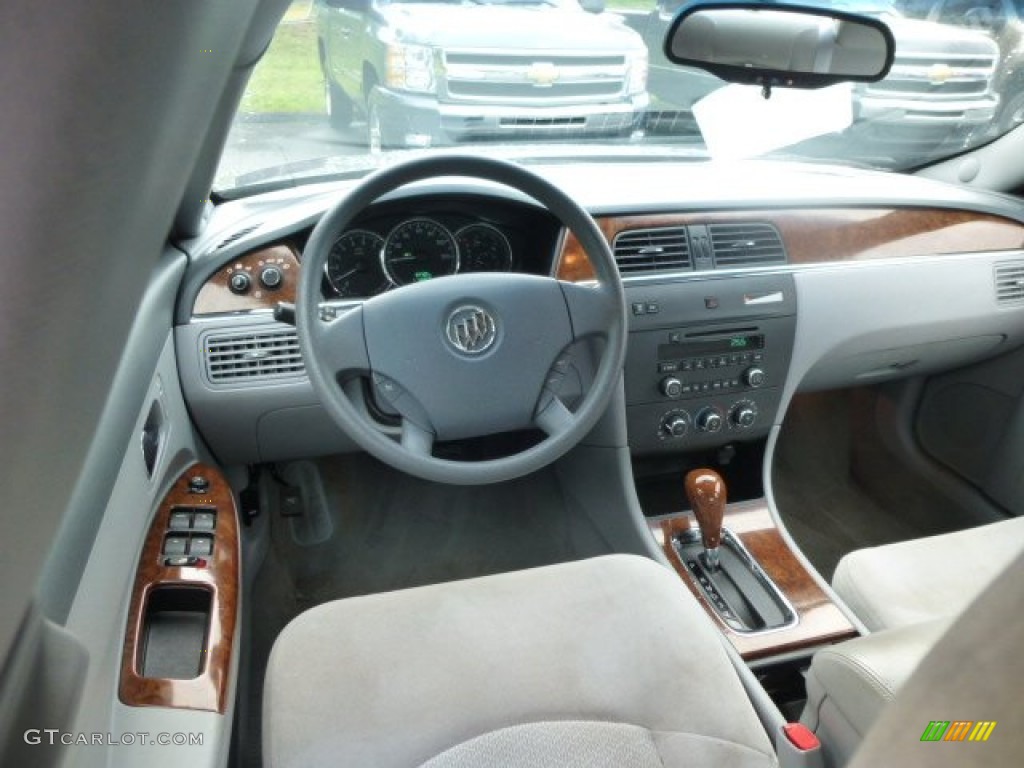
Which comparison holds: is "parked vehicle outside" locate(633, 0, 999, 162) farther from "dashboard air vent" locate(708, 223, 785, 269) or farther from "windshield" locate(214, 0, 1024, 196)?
"dashboard air vent" locate(708, 223, 785, 269)

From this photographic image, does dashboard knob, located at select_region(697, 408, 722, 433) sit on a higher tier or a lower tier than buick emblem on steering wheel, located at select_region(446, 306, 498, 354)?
lower

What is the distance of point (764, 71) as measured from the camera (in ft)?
6.09

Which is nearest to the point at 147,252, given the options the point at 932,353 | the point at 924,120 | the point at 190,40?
the point at 190,40

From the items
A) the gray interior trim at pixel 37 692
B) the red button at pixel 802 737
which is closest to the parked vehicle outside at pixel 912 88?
the red button at pixel 802 737

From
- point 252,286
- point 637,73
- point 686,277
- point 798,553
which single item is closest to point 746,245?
point 686,277

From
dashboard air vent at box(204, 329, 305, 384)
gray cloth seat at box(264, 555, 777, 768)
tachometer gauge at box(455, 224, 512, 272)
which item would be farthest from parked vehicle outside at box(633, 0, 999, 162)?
gray cloth seat at box(264, 555, 777, 768)

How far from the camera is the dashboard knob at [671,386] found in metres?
2.22

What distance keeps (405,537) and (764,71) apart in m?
1.59

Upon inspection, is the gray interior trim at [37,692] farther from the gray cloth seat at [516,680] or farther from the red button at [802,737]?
the red button at [802,737]

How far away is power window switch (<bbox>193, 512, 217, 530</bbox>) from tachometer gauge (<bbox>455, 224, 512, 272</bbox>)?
813 millimetres

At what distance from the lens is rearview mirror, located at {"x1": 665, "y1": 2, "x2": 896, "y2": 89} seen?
182cm

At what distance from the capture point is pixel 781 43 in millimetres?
1830

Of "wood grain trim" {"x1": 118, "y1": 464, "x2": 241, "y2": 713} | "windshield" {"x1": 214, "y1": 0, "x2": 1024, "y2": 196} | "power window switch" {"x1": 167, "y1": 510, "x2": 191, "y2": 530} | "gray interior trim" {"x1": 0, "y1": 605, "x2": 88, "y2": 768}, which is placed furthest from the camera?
"windshield" {"x1": 214, "y1": 0, "x2": 1024, "y2": 196}

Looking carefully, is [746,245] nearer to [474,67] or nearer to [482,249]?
[482,249]
